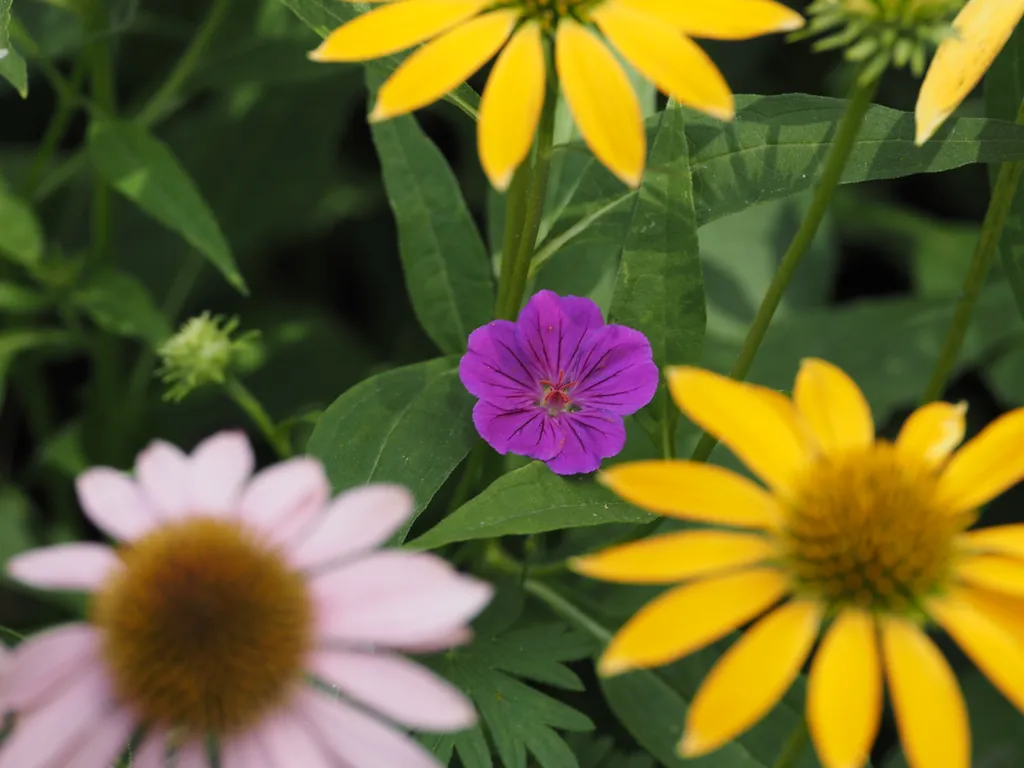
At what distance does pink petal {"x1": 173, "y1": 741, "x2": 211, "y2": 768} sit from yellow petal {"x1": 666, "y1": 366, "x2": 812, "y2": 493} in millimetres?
300

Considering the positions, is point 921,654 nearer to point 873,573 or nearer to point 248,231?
point 873,573

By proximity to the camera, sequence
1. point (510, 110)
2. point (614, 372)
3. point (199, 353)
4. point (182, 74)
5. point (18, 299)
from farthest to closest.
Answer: point (182, 74), point (18, 299), point (199, 353), point (614, 372), point (510, 110)

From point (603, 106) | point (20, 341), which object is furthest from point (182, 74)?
point (603, 106)

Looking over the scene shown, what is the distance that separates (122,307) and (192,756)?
0.66 metres

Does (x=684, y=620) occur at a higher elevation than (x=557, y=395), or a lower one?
lower

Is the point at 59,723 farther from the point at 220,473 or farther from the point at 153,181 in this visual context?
the point at 153,181

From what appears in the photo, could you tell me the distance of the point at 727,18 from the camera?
0.68 meters

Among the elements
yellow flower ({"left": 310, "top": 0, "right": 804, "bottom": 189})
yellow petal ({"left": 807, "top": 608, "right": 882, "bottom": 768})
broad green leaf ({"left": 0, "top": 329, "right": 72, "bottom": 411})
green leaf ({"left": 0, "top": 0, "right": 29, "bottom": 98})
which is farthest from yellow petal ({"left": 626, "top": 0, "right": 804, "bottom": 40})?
broad green leaf ({"left": 0, "top": 329, "right": 72, "bottom": 411})

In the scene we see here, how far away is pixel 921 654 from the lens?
0.61 meters

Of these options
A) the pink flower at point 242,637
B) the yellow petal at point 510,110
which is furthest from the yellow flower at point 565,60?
the pink flower at point 242,637

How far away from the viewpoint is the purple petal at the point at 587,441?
82cm

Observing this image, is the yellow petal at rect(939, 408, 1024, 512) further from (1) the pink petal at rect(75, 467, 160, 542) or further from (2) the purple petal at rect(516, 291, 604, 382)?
(1) the pink petal at rect(75, 467, 160, 542)

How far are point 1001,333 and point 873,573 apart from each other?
92 cm

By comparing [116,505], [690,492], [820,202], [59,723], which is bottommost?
[59,723]
